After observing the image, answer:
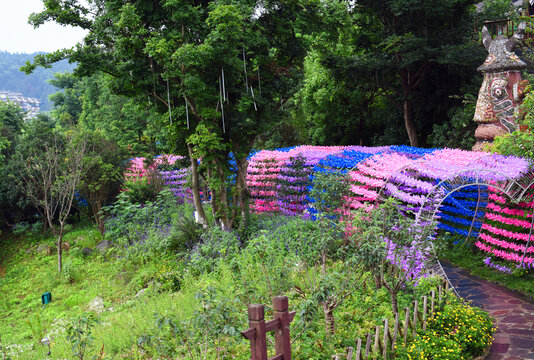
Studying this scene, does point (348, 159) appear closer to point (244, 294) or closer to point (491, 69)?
point (491, 69)

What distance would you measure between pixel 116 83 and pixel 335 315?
24.4ft

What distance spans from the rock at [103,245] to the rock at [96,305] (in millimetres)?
3584

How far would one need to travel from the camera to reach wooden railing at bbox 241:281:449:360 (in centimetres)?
333

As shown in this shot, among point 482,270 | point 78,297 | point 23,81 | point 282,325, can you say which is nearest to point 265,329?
point 282,325

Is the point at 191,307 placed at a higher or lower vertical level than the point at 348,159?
lower

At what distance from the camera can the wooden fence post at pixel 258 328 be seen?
3.29 m

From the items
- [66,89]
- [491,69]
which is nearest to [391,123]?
[491,69]

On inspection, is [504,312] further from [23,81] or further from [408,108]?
[23,81]

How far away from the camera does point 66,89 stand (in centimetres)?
3222

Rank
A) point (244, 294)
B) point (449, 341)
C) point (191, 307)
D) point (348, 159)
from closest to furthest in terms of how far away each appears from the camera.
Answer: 1. point (449, 341)
2. point (244, 294)
3. point (191, 307)
4. point (348, 159)

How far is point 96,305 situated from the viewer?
8664mm

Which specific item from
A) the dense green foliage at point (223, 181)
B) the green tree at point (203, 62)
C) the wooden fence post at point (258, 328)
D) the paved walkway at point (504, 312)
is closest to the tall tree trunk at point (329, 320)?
the dense green foliage at point (223, 181)

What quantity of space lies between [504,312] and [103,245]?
10.2 metres

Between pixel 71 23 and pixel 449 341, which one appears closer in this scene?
pixel 449 341
